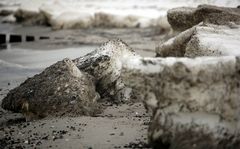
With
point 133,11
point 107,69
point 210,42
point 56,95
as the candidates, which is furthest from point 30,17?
point 210,42

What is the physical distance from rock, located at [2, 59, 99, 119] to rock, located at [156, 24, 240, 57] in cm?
125

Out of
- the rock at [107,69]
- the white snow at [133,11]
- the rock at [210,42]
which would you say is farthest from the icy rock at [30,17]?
the rock at [210,42]

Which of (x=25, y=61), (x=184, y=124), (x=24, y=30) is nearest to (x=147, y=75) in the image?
(x=184, y=124)

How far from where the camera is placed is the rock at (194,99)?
3.13 metres

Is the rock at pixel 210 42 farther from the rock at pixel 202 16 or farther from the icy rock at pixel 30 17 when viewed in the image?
the icy rock at pixel 30 17

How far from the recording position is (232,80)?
124 inches

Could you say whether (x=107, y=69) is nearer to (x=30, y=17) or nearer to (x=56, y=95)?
(x=56, y=95)

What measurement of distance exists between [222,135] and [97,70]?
2.84 meters

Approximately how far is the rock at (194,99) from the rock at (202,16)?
3060 mm

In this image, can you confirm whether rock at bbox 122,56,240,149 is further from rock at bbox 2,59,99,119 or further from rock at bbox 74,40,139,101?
rock at bbox 74,40,139,101

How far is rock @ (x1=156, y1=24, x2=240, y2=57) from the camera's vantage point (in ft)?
14.5

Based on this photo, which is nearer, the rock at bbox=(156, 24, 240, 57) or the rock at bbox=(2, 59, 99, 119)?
the rock at bbox=(156, 24, 240, 57)

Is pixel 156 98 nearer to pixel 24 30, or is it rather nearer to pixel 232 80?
pixel 232 80

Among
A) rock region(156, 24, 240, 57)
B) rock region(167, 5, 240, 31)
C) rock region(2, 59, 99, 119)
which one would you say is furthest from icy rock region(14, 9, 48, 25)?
rock region(2, 59, 99, 119)
